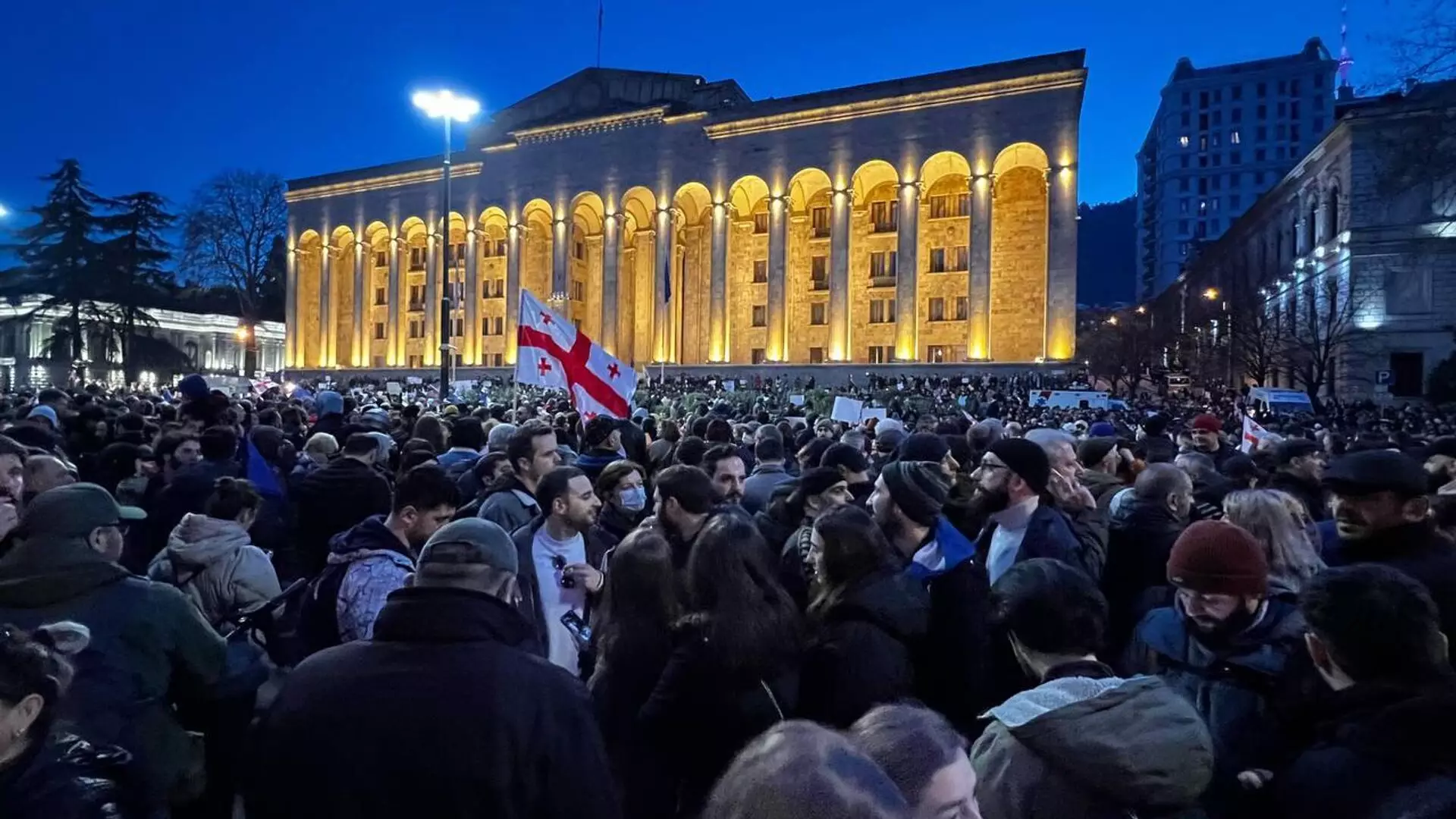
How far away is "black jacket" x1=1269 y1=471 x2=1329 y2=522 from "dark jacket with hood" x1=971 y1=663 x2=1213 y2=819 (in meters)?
4.53

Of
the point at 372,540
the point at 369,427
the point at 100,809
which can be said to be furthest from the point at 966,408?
the point at 100,809

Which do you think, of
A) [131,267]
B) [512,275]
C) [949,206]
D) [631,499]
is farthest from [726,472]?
[512,275]

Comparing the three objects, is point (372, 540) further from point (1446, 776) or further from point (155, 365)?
point (155, 365)

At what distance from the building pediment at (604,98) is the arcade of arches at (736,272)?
4.93 m

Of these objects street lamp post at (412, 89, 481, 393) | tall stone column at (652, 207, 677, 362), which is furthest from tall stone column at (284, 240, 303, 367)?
street lamp post at (412, 89, 481, 393)

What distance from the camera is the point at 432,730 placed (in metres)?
1.85

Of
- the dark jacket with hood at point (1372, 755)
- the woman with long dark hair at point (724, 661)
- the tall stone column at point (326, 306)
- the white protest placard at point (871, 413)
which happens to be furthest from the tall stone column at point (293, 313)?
the dark jacket with hood at point (1372, 755)

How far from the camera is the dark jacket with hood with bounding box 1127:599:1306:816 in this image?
244 cm

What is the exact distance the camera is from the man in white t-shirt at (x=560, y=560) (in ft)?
13.2

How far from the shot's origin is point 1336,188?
3812 centimetres

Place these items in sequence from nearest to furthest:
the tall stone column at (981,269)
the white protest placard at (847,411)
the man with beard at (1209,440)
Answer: the man with beard at (1209,440) < the white protest placard at (847,411) < the tall stone column at (981,269)

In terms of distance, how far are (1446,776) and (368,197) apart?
206 feet

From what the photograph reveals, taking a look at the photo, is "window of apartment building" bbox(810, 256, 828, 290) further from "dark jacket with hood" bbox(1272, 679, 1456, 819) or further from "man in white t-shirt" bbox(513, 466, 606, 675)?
"dark jacket with hood" bbox(1272, 679, 1456, 819)

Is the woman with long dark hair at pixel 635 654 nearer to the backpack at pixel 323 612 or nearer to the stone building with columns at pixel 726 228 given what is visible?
the backpack at pixel 323 612
